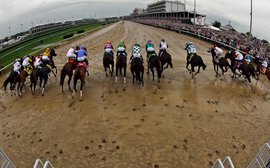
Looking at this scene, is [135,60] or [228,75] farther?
[228,75]

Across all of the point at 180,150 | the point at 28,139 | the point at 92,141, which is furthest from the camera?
the point at 28,139

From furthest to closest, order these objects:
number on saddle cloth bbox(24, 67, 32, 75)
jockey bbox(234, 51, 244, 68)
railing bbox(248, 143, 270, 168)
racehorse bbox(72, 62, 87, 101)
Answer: jockey bbox(234, 51, 244, 68), number on saddle cloth bbox(24, 67, 32, 75), racehorse bbox(72, 62, 87, 101), railing bbox(248, 143, 270, 168)

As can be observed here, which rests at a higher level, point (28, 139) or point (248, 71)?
point (248, 71)

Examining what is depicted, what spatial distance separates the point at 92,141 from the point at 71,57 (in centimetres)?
609


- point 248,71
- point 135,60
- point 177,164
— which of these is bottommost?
point 177,164

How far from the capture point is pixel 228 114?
39.3 feet

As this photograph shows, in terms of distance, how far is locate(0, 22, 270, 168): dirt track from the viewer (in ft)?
29.6

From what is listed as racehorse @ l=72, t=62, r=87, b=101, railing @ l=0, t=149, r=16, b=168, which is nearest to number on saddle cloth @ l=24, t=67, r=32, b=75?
racehorse @ l=72, t=62, r=87, b=101

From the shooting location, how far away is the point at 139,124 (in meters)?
10.7

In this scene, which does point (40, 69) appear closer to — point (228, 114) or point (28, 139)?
point (28, 139)

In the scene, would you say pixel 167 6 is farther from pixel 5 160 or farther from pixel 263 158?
pixel 5 160

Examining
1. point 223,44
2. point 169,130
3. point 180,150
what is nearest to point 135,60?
point 169,130

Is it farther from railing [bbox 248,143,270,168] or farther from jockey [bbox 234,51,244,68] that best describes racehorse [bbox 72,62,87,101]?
railing [bbox 248,143,270,168]

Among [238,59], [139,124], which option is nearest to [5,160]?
[139,124]
